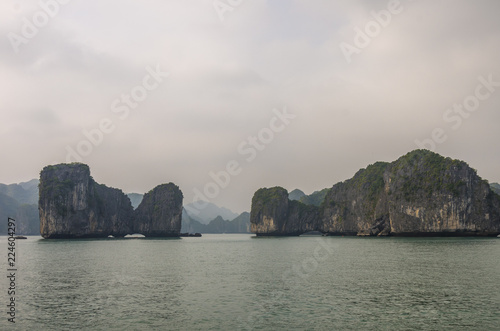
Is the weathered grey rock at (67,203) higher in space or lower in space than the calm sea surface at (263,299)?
higher

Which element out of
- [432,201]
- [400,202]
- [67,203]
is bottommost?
[400,202]

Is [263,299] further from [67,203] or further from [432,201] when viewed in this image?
[67,203]

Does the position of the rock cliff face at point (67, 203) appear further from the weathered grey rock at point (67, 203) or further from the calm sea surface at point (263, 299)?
the calm sea surface at point (263, 299)

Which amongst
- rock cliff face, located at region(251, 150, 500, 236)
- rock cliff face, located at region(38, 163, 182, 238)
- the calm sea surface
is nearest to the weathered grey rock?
rock cliff face, located at region(38, 163, 182, 238)

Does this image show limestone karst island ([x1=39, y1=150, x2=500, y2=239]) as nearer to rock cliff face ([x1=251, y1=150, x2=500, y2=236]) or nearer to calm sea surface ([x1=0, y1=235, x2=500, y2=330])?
rock cliff face ([x1=251, y1=150, x2=500, y2=236])

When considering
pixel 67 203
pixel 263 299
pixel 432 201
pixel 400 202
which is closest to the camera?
pixel 263 299

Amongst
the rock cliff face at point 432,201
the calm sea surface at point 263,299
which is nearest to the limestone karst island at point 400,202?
the rock cliff face at point 432,201

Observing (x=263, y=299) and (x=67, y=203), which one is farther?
(x=67, y=203)

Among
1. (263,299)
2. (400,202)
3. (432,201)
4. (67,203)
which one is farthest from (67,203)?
(263,299)

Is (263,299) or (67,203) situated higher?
(67,203)

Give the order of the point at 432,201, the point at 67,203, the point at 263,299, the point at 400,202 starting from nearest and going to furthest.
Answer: the point at 263,299 < the point at 432,201 < the point at 400,202 < the point at 67,203

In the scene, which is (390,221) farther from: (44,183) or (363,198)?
(44,183)

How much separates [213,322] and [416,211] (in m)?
153

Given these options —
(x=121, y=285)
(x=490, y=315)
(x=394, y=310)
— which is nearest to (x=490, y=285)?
(x=490, y=315)
